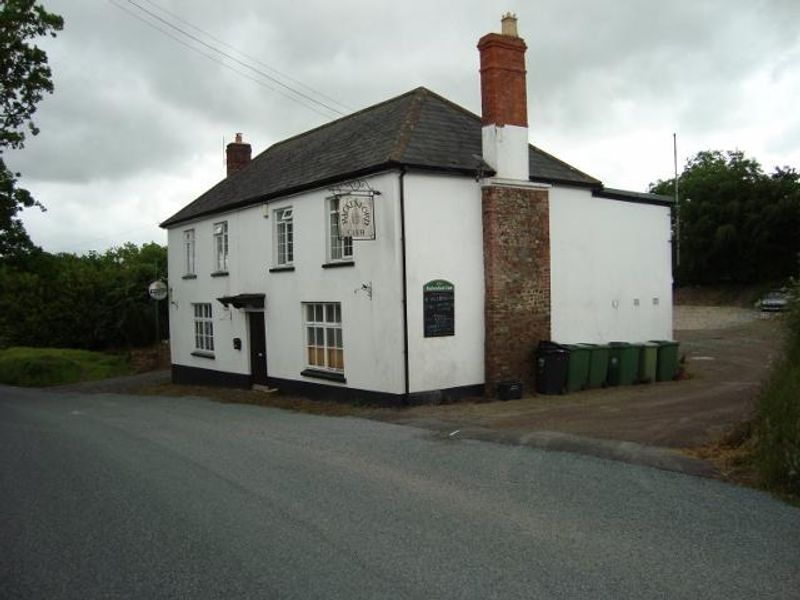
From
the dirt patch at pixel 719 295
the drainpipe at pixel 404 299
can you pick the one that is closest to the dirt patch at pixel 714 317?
the dirt patch at pixel 719 295

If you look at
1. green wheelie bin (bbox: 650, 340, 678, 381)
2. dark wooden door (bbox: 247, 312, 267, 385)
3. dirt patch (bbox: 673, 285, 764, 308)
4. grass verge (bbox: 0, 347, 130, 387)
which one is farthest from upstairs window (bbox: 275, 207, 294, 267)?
dirt patch (bbox: 673, 285, 764, 308)

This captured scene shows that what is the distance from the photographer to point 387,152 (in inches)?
610

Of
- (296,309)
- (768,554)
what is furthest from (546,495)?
(296,309)

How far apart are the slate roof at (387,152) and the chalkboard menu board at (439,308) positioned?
2467 millimetres

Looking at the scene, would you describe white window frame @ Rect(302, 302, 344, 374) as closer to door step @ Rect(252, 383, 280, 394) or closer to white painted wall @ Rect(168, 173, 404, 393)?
white painted wall @ Rect(168, 173, 404, 393)

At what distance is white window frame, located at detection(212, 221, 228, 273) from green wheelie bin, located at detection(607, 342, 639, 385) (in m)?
11.5

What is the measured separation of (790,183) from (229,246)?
4714cm

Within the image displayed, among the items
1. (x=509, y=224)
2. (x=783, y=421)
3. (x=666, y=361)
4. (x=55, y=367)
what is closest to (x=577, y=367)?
(x=666, y=361)

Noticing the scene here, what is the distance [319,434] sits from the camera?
A: 11961mm

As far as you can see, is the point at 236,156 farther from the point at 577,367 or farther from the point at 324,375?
the point at 577,367

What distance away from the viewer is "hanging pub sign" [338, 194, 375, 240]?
48.1 feet

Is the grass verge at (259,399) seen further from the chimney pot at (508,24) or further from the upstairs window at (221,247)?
the chimney pot at (508,24)

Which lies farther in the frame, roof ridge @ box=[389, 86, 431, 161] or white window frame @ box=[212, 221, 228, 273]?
white window frame @ box=[212, 221, 228, 273]

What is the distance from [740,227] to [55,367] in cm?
4703
